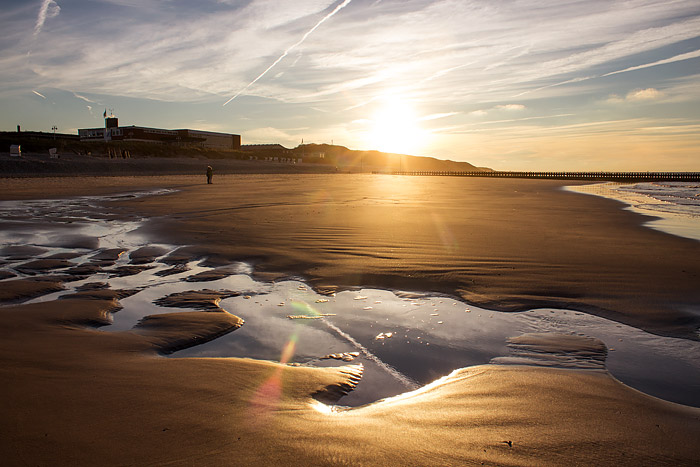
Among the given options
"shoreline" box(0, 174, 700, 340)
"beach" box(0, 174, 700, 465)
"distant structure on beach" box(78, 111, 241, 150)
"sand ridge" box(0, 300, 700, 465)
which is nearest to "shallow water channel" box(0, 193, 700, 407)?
"beach" box(0, 174, 700, 465)

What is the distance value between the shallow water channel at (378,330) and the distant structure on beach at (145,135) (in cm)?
8803

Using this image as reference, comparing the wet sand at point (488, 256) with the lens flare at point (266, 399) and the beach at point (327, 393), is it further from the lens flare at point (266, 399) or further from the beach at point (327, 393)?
the lens flare at point (266, 399)

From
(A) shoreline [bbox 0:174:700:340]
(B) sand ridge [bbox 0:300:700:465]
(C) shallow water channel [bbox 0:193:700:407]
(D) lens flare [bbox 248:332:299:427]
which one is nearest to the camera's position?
(B) sand ridge [bbox 0:300:700:465]

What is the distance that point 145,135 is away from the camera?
290ft

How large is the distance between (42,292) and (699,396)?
23.2 ft

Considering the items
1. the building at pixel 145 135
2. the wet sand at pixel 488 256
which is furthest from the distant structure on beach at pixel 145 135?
the wet sand at pixel 488 256

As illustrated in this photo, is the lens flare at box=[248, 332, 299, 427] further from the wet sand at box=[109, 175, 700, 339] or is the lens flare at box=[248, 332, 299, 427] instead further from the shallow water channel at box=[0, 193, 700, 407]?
the wet sand at box=[109, 175, 700, 339]

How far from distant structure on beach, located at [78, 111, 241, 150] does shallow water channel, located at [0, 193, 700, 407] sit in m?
88.0

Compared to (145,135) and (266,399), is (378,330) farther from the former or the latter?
(145,135)

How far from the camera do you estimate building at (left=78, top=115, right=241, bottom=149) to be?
87.0m

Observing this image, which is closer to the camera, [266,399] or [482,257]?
[266,399]

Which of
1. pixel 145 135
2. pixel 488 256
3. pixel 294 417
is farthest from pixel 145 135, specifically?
pixel 294 417

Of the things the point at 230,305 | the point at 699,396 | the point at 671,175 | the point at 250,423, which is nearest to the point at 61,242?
the point at 230,305

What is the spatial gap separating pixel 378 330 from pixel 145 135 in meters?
96.9
